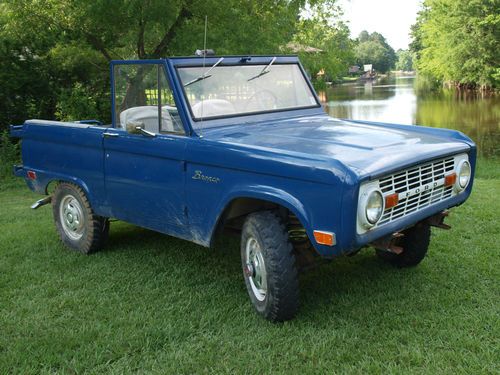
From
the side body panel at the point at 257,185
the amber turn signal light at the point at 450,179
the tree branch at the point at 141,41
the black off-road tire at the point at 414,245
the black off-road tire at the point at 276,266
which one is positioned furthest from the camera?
the tree branch at the point at 141,41

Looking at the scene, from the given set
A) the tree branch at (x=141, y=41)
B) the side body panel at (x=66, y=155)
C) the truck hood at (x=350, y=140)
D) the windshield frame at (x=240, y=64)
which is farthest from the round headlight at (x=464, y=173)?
the tree branch at (x=141, y=41)

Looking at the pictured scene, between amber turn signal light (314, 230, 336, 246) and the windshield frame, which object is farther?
the windshield frame

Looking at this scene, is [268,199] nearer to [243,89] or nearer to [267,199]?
[267,199]

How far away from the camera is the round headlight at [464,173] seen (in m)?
4.32

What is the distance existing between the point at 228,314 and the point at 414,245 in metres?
1.75

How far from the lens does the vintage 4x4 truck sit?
3553 mm

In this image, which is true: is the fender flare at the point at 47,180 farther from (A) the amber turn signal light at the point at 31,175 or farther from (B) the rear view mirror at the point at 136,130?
(B) the rear view mirror at the point at 136,130

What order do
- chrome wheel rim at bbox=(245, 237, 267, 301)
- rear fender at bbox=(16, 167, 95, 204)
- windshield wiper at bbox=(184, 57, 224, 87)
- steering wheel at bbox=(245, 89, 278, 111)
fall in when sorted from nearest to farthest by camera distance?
chrome wheel rim at bbox=(245, 237, 267, 301)
windshield wiper at bbox=(184, 57, 224, 87)
steering wheel at bbox=(245, 89, 278, 111)
rear fender at bbox=(16, 167, 95, 204)

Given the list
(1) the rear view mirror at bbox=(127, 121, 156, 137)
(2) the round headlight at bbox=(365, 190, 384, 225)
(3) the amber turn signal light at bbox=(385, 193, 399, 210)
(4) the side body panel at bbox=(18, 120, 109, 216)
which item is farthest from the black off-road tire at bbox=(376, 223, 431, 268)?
(4) the side body panel at bbox=(18, 120, 109, 216)

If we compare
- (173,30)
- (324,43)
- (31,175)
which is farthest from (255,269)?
(324,43)

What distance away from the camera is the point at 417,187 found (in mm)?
3869

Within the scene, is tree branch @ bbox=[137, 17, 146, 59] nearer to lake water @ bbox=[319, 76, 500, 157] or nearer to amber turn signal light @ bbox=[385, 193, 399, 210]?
lake water @ bbox=[319, 76, 500, 157]

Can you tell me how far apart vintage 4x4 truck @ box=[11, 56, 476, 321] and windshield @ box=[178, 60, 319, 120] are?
11 millimetres

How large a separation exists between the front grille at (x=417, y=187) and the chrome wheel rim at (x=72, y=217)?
3.22 metres
